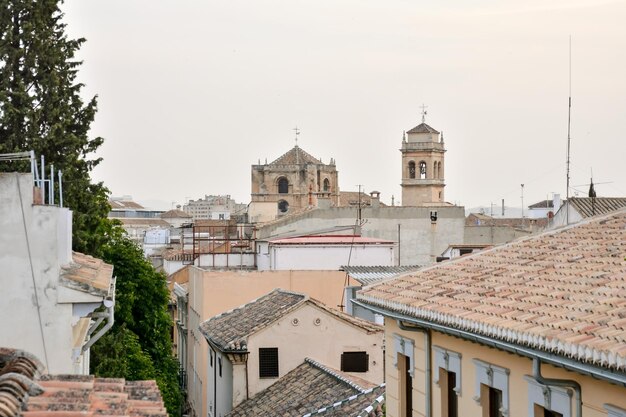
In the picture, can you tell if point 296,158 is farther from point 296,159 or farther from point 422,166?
point 422,166

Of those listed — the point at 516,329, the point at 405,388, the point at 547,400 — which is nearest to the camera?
the point at 516,329

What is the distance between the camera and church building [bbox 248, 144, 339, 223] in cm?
18788

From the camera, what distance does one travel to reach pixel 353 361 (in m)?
28.8

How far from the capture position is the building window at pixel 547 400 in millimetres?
10055

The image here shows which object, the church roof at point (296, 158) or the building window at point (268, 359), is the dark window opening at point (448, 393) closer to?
the building window at point (268, 359)

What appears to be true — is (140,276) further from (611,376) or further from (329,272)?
(611,376)

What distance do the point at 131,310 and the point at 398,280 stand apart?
95.3 feet

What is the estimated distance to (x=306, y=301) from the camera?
28.7 meters

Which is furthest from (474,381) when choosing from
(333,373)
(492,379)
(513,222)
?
(513,222)

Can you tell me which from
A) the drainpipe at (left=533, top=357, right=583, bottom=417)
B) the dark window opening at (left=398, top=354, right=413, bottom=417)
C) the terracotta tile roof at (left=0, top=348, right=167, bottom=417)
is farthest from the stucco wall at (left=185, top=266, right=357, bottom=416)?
the terracotta tile roof at (left=0, top=348, right=167, bottom=417)

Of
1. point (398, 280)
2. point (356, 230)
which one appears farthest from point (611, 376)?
point (356, 230)

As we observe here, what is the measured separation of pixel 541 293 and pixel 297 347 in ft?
57.1

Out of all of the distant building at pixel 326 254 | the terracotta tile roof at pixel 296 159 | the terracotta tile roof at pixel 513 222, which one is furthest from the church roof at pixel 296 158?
the distant building at pixel 326 254

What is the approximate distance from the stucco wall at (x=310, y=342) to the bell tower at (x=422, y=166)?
114 m
